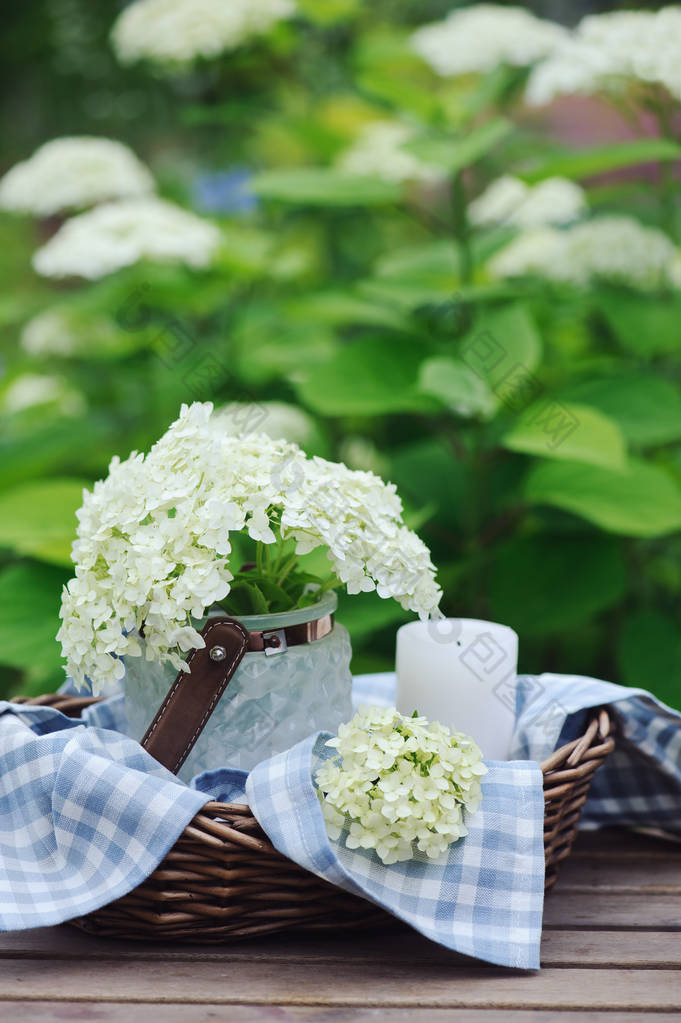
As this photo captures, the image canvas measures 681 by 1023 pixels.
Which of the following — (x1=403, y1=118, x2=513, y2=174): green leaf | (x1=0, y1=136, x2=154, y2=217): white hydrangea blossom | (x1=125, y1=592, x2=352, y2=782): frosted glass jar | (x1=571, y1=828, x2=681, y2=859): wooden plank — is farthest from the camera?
(x1=0, y1=136, x2=154, y2=217): white hydrangea blossom

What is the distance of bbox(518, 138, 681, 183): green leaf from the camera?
1114 millimetres

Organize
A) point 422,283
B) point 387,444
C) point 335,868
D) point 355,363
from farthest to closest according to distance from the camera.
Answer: point 387,444, point 422,283, point 355,363, point 335,868

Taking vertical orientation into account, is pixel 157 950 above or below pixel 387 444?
above

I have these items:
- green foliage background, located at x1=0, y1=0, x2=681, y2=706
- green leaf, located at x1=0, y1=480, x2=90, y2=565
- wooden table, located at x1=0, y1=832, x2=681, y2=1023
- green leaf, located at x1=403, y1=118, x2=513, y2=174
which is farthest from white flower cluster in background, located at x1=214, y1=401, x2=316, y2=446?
wooden table, located at x1=0, y1=832, x2=681, y2=1023

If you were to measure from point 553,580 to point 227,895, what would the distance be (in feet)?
2.34

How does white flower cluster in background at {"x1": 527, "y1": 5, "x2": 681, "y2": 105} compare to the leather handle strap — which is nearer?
the leather handle strap

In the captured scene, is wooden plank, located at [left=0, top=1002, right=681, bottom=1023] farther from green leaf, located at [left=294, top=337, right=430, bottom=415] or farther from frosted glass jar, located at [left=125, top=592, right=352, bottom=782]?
green leaf, located at [left=294, top=337, right=430, bottom=415]

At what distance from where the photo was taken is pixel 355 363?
3.80ft

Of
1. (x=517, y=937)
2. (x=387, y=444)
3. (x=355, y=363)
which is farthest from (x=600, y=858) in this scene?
(x=387, y=444)

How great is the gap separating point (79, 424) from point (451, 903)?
841 millimetres

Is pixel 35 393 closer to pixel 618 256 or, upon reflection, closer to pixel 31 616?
pixel 31 616

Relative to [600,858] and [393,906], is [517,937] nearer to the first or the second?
[393,906]

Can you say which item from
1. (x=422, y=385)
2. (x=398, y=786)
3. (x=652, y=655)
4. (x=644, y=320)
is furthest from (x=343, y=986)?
(x=644, y=320)

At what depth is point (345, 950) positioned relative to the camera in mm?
599
